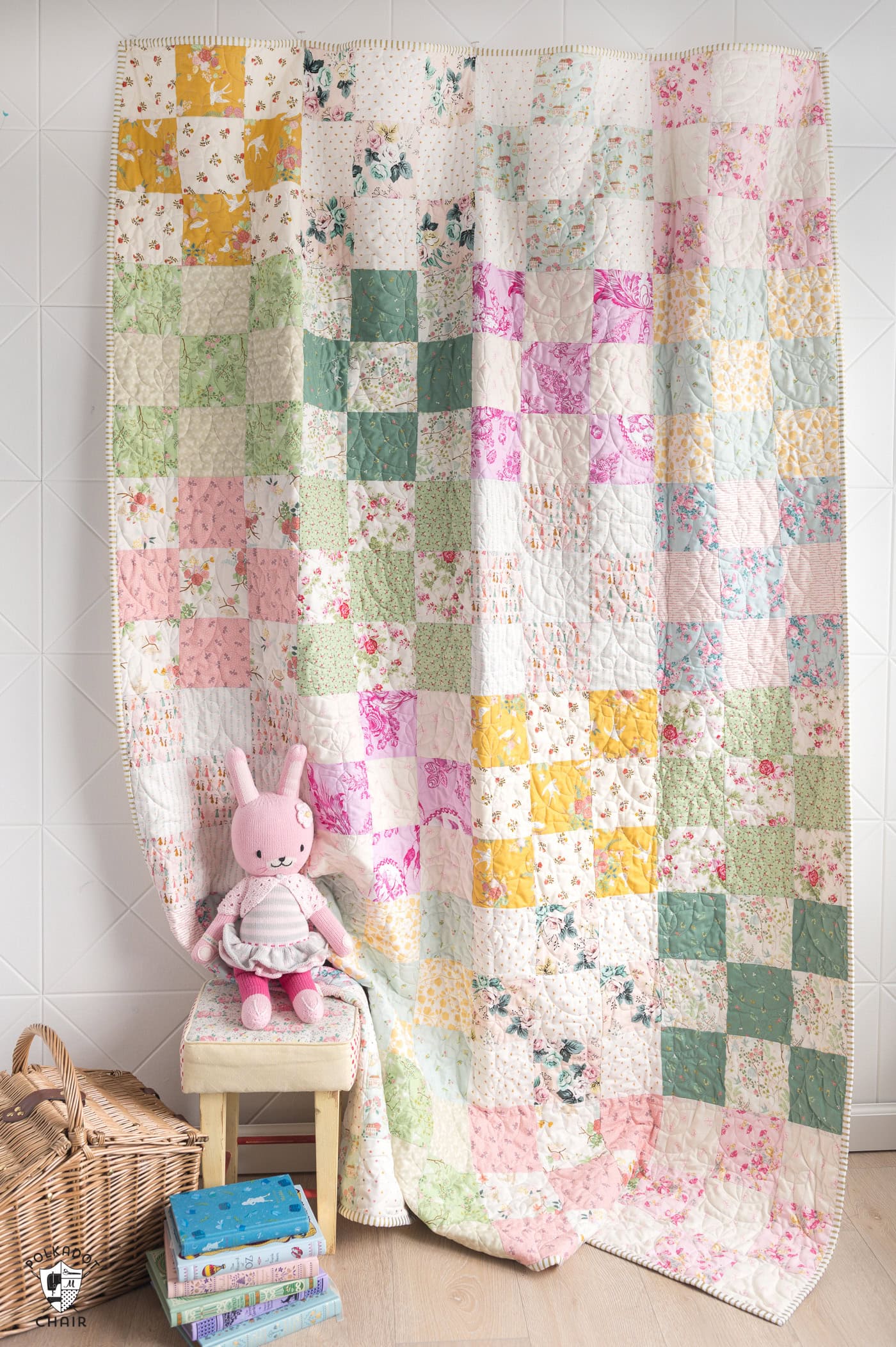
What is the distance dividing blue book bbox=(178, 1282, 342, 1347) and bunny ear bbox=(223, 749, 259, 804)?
830 millimetres

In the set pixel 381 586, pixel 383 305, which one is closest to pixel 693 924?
pixel 381 586

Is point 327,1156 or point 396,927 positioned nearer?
point 327,1156

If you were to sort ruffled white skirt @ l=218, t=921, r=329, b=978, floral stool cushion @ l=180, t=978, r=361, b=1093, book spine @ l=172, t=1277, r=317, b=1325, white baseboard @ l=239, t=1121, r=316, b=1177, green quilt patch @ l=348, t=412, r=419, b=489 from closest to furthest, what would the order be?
1. book spine @ l=172, t=1277, r=317, b=1325
2. floral stool cushion @ l=180, t=978, r=361, b=1093
3. ruffled white skirt @ l=218, t=921, r=329, b=978
4. green quilt patch @ l=348, t=412, r=419, b=489
5. white baseboard @ l=239, t=1121, r=316, b=1177

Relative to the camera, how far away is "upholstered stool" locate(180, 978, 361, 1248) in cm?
168

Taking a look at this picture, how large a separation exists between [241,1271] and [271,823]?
0.72 m

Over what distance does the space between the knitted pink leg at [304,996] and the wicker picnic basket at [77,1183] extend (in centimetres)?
27

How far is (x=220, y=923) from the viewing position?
1.85 meters

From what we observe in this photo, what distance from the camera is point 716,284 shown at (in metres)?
1.87

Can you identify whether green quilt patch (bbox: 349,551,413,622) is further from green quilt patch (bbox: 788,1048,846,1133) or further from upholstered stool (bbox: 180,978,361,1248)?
green quilt patch (bbox: 788,1048,846,1133)

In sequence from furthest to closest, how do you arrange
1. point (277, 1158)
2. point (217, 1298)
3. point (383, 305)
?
point (277, 1158)
point (383, 305)
point (217, 1298)

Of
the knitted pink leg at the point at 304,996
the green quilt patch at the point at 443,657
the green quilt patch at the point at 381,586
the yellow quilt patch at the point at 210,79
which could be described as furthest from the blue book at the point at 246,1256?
the yellow quilt patch at the point at 210,79

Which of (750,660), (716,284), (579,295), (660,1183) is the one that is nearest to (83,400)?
(579,295)

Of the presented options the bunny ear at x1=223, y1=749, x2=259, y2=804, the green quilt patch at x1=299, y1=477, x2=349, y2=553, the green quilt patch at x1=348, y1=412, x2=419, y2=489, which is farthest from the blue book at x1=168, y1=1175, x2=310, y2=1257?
the green quilt patch at x1=348, y1=412, x2=419, y2=489

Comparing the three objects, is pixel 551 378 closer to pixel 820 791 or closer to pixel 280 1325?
pixel 820 791
